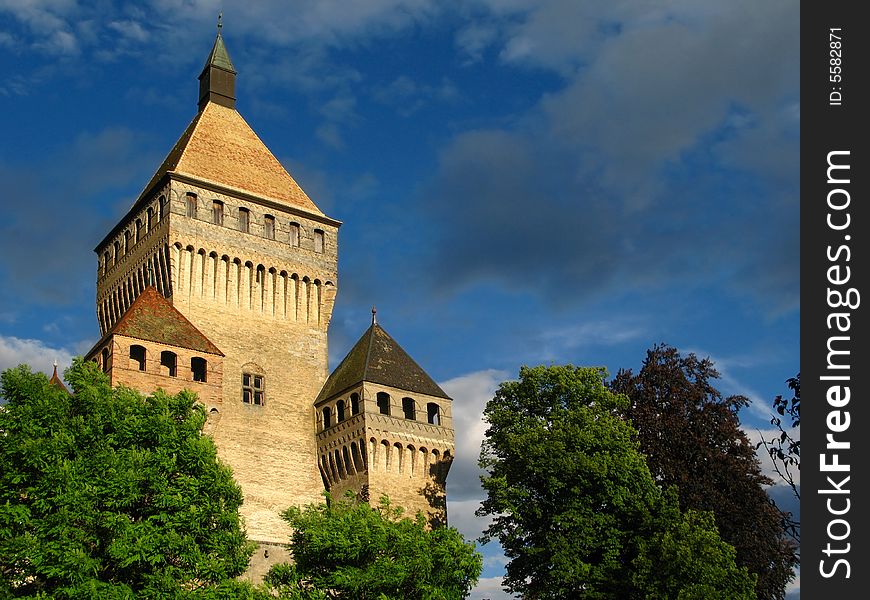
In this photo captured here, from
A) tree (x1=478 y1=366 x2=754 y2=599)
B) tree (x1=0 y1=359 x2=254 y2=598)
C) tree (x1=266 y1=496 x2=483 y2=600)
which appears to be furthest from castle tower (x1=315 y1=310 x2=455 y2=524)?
tree (x1=0 y1=359 x2=254 y2=598)

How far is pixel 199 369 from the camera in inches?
1634

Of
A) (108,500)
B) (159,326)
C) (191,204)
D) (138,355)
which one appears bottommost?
(108,500)

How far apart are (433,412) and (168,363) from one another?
1208cm

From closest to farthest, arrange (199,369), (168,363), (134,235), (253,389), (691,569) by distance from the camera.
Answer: (691,569)
(168,363)
(199,369)
(253,389)
(134,235)

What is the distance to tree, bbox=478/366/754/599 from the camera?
3550 cm

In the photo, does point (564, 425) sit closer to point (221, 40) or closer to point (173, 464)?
point (173, 464)

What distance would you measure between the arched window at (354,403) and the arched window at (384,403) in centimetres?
97

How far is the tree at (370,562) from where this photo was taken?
31.3 meters

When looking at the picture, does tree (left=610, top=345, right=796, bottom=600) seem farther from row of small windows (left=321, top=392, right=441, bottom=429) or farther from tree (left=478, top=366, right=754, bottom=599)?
row of small windows (left=321, top=392, right=441, bottom=429)

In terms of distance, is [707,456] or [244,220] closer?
[707,456]

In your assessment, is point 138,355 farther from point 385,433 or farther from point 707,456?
point 707,456

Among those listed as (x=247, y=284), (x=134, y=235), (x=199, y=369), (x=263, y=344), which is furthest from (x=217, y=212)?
(x=199, y=369)
